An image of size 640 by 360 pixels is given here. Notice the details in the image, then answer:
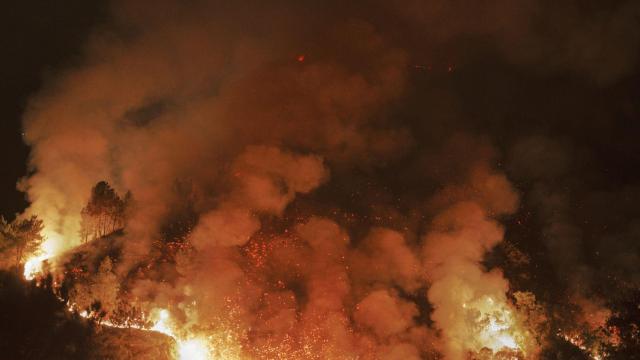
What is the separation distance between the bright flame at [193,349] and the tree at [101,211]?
22839 millimetres

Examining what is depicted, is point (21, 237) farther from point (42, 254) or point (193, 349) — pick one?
point (193, 349)

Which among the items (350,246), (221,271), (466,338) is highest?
(350,246)

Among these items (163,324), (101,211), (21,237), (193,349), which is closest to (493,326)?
(193,349)

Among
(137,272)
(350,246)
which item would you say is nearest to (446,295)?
(350,246)

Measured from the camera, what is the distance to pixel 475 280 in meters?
39.1

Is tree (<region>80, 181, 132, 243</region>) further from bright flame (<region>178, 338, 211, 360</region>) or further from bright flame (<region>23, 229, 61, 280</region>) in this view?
bright flame (<region>178, 338, 211, 360</region>)

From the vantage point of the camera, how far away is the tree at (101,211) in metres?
56.5

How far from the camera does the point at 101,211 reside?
186 feet

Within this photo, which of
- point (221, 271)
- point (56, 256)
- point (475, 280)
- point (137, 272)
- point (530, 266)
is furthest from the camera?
point (530, 266)

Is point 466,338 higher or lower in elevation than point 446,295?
lower

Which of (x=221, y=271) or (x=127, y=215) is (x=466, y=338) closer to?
(x=221, y=271)

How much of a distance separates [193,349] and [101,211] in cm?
2359

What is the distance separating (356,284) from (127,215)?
24.4 m

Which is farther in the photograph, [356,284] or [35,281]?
[356,284]
